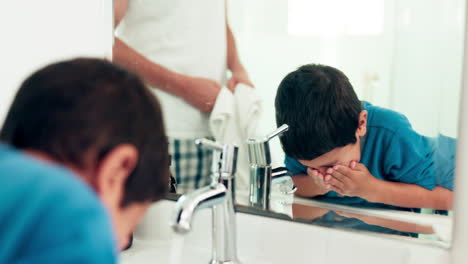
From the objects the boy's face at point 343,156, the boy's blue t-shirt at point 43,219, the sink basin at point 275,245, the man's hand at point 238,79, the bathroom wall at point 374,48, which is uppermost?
the bathroom wall at point 374,48

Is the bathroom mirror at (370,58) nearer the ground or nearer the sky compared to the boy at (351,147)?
nearer the sky

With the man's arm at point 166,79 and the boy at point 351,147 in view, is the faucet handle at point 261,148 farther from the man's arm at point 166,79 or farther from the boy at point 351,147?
the man's arm at point 166,79

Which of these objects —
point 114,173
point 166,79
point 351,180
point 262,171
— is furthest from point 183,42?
point 114,173

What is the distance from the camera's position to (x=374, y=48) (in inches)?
29.8

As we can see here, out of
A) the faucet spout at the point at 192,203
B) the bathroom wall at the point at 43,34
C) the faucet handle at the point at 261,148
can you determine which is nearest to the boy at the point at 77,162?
the faucet spout at the point at 192,203

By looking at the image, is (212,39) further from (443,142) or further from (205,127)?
(443,142)

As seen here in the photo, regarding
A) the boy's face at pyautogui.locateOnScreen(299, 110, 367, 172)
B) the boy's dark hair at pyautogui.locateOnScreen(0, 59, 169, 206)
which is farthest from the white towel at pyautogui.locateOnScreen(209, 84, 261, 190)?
the boy's dark hair at pyautogui.locateOnScreen(0, 59, 169, 206)

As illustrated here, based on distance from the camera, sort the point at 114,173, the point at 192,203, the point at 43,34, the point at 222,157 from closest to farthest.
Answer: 1. the point at 114,173
2. the point at 192,203
3. the point at 222,157
4. the point at 43,34

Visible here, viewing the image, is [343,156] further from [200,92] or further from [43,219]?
[43,219]

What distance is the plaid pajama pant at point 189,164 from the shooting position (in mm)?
916

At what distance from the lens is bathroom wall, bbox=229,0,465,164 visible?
71 cm

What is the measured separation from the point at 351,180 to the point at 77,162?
49cm

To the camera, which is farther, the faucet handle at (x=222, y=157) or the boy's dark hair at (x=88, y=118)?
the faucet handle at (x=222, y=157)

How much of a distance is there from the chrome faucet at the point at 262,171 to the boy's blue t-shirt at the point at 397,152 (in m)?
0.12
